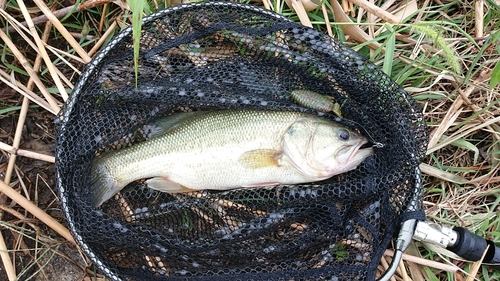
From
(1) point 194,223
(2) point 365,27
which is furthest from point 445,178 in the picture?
(1) point 194,223

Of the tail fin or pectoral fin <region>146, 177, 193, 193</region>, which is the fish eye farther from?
the tail fin

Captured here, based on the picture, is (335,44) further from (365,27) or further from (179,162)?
(179,162)

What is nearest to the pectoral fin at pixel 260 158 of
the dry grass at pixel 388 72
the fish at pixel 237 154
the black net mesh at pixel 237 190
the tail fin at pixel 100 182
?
the fish at pixel 237 154

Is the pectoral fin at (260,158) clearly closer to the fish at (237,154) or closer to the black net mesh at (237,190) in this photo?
the fish at (237,154)

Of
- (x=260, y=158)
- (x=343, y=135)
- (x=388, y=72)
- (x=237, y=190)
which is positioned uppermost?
(x=388, y=72)

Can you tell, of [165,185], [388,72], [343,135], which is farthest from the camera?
[388,72]

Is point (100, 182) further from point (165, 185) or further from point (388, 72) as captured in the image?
point (388, 72)

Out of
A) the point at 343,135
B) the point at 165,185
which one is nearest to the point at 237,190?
the point at 165,185

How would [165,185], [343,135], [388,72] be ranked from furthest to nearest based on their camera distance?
1. [388,72]
2. [165,185]
3. [343,135]
